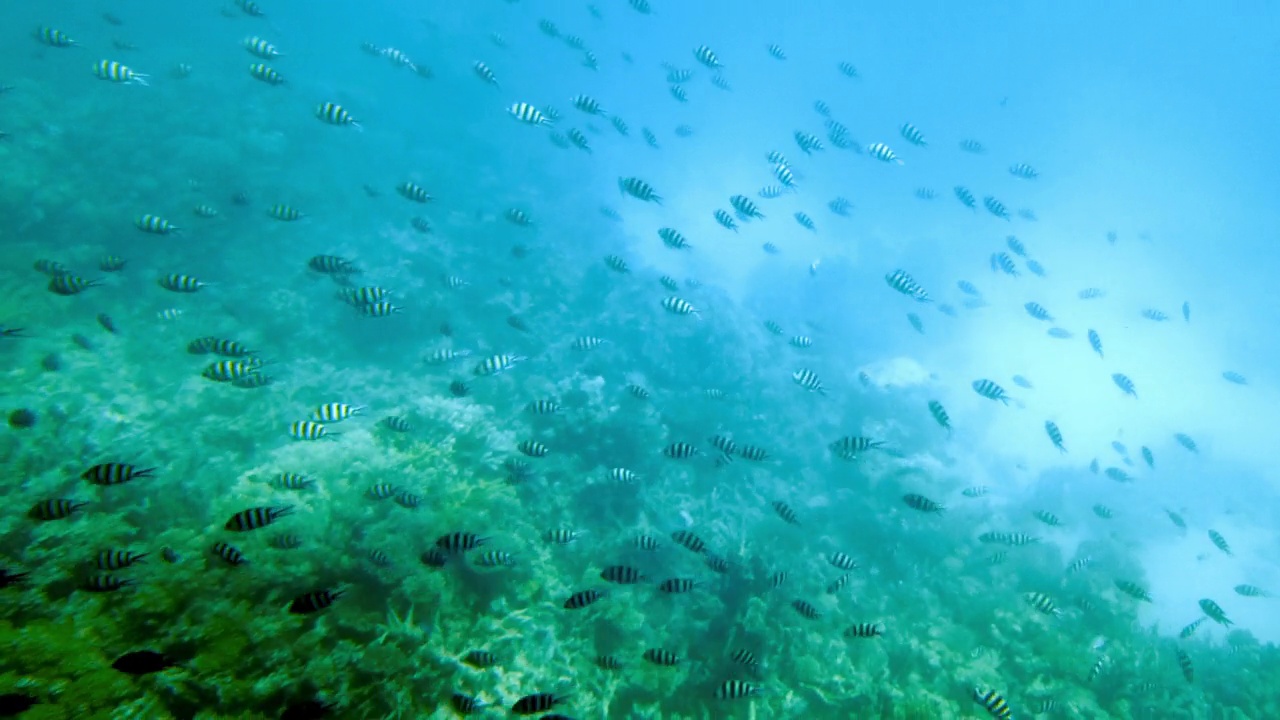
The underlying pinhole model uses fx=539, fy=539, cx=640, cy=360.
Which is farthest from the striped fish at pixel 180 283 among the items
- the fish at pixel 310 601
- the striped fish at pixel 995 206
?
the striped fish at pixel 995 206

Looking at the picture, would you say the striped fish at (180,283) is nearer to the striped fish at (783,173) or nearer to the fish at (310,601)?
the fish at (310,601)

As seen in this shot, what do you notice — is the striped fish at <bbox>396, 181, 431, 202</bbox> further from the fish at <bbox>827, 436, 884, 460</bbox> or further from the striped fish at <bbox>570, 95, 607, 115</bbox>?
the fish at <bbox>827, 436, 884, 460</bbox>

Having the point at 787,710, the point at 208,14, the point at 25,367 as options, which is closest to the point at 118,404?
the point at 25,367

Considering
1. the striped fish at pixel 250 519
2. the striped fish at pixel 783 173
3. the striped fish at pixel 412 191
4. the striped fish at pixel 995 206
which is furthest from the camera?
the striped fish at pixel 995 206

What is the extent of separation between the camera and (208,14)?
4322 centimetres

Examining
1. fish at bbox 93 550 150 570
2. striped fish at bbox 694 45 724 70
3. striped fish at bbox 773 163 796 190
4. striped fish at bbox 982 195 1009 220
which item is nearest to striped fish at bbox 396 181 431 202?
striped fish at bbox 694 45 724 70

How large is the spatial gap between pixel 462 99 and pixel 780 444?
148 feet

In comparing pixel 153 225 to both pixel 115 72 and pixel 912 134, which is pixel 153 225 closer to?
pixel 115 72

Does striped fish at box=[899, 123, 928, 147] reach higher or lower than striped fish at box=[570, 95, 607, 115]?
higher

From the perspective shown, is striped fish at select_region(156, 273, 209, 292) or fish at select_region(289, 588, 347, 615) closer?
fish at select_region(289, 588, 347, 615)

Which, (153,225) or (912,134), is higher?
(912,134)

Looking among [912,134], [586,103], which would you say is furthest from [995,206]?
[586,103]

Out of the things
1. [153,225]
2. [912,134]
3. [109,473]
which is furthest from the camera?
[912,134]

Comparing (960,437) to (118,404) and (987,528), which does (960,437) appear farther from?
(118,404)
